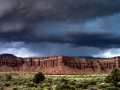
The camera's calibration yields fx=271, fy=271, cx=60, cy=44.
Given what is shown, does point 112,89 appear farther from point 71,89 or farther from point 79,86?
point 79,86

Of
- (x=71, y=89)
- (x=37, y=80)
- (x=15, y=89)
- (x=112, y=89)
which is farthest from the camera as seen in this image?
(x=37, y=80)

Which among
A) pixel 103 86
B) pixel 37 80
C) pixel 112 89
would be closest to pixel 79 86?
pixel 103 86

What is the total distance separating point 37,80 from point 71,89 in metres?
19.3

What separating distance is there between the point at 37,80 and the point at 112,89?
74.6 ft

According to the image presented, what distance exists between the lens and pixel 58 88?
3123 centimetres

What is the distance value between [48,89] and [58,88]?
9.77ft

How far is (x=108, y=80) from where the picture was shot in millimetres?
37594

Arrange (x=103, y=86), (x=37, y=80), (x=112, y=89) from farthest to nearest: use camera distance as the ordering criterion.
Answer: (x=37, y=80) → (x=103, y=86) → (x=112, y=89)

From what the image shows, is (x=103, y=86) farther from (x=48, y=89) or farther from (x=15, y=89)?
(x=15, y=89)

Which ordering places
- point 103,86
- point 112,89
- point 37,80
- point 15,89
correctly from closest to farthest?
1. point 112,89
2. point 103,86
3. point 15,89
4. point 37,80

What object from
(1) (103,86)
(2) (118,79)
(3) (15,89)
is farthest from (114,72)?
(3) (15,89)

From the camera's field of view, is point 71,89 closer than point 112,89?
No

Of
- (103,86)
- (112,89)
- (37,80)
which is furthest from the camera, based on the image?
(37,80)

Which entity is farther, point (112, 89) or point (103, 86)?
point (103, 86)
